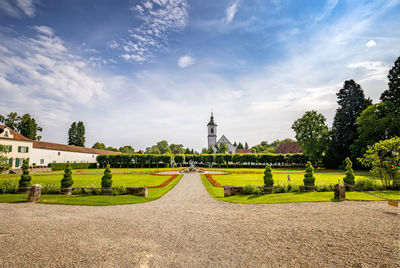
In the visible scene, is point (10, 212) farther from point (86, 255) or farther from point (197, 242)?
point (197, 242)

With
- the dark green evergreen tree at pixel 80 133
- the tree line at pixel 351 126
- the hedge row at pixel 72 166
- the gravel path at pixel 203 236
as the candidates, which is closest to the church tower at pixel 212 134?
the tree line at pixel 351 126

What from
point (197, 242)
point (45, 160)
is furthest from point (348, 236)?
point (45, 160)

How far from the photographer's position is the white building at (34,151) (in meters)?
40.4

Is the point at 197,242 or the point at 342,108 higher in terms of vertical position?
the point at 342,108

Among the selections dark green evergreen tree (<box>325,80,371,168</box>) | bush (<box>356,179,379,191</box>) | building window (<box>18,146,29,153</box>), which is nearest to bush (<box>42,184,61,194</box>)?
bush (<box>356,179,379,191</box>)

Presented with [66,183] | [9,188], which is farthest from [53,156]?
[66,183]

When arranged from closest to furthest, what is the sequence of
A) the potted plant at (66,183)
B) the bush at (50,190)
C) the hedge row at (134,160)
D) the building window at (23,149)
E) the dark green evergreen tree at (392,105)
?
1. the potted plant at (66,183)
2. the bush at (50,190)
3. the dark green evergreen tree at (392,105)
4. the building window at (23,149)
5. the hedge row at (134,160)

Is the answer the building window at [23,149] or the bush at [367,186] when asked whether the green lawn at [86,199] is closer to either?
the bush at [367,186]

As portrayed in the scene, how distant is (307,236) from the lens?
7137 mm

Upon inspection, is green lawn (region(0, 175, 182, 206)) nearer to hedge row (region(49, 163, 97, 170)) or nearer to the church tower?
hedge row (region(49, 163, 97, 170))

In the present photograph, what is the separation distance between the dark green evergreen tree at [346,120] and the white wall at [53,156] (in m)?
65.3

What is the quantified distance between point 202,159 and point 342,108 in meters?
37.4

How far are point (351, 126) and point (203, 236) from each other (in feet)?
171

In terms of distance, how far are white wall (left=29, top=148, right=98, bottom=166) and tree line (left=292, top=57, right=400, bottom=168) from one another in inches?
2363
